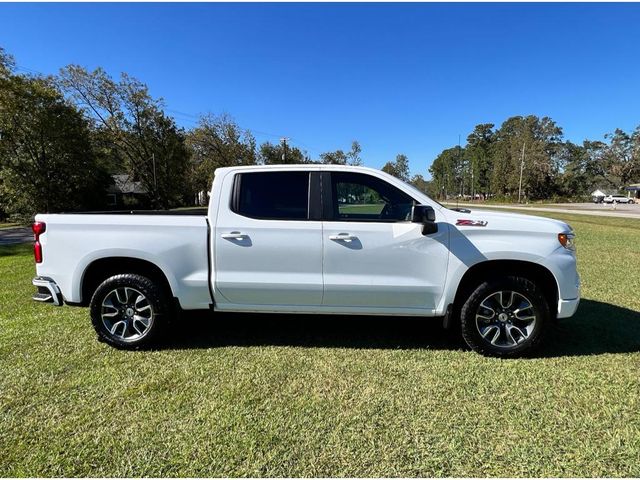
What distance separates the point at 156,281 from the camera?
379cm

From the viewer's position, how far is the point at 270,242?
355 centimetres

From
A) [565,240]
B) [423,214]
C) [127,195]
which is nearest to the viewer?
[423,214]

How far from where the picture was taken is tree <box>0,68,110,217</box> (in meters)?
23.1

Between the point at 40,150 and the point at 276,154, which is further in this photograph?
the point at 276,154

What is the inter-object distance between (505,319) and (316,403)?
6.58 ft

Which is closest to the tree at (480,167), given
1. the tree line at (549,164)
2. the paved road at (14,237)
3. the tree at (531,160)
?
the tree line at (549,164)

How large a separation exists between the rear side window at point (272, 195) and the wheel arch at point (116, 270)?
1.06 m

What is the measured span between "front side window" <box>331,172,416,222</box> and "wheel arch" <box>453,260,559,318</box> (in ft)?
2.80

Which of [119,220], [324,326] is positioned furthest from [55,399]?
[324,326]

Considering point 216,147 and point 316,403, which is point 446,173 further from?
point 316,403

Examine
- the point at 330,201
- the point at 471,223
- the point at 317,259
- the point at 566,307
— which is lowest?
the point at 566,307

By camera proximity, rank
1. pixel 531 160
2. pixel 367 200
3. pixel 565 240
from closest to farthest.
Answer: pixel 565 240
pixel 367 200
pixel 531 160

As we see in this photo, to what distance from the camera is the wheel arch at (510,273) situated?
141 inches

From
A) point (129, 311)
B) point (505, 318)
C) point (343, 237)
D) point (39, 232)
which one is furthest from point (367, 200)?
point (39, 232)
